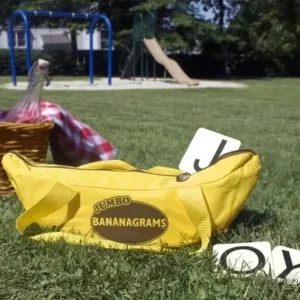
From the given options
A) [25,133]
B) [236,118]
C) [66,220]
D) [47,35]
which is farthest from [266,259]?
[47,35]

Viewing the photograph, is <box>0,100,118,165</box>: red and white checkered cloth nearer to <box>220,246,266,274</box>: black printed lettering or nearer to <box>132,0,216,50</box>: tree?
<box>220,246,266,274</box>: black printed lettering

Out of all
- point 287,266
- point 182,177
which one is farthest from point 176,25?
point 287,266

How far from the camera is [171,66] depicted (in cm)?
1756

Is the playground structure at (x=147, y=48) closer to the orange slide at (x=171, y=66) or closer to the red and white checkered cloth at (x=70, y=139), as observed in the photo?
the orange slide at (x=171, y=66)

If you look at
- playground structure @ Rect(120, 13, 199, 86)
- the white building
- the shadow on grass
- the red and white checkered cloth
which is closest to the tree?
playground structure @ Rect(120, 13, 199, 86)

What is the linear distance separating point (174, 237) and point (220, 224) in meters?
0.18

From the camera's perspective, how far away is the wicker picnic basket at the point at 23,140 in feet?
10.3

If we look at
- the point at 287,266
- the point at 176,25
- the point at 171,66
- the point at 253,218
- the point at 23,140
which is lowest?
the point at 171,66

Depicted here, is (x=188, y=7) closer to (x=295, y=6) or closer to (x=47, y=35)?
(x=295, y=6)

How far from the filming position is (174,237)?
250 cm

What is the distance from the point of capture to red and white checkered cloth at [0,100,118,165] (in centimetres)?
353

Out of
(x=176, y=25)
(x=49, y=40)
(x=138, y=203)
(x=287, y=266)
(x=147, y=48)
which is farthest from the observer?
(x=49, y=40)

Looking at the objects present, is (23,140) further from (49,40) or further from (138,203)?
(49,40)

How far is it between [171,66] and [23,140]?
574 inches
